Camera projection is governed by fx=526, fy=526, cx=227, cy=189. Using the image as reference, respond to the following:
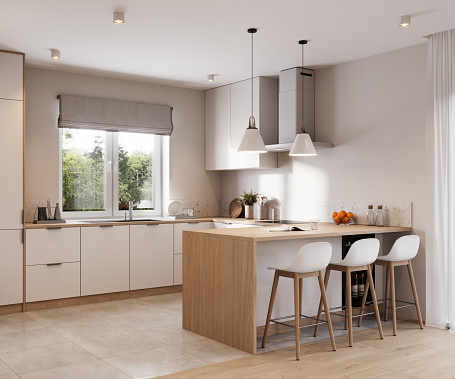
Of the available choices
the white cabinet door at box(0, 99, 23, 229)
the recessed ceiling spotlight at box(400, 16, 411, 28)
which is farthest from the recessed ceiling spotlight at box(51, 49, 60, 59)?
the recessed ceiling spotlight at box(400, 16, 411, 28)

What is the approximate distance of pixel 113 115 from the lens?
6211 millimetres

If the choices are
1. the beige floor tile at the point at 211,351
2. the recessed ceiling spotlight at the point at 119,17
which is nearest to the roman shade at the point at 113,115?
the recessed ceiling spotlight at the point at 119,17

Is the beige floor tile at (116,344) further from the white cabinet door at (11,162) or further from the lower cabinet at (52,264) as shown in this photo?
the white cabinet door at (11,162)

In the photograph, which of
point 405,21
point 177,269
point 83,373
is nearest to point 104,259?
point 177,269

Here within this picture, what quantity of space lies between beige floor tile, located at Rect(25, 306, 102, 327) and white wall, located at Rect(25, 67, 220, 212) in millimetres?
1276

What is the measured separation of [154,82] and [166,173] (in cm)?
117

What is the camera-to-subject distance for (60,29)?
438 cm

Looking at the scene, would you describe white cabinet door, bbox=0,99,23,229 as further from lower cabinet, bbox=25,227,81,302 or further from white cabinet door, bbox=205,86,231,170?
white cabinet door, bbox=205,86,231,170

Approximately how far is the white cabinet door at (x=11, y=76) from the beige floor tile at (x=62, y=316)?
6.95 feet

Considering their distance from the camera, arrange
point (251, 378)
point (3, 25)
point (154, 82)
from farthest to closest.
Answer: point (154, 82) → point (3, 25) → point (251, 378)

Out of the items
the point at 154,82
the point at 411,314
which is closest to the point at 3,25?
the point at 154,82

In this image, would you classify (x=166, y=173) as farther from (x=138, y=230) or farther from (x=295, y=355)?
(x=295, y=355)

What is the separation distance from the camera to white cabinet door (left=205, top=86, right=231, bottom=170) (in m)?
6.66

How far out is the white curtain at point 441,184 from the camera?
4.47 metres
